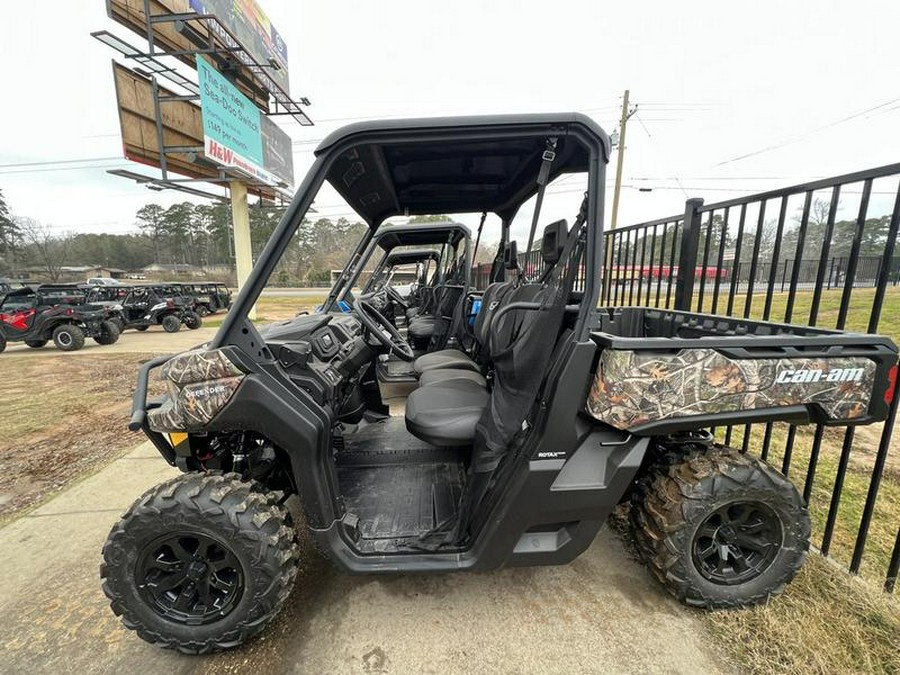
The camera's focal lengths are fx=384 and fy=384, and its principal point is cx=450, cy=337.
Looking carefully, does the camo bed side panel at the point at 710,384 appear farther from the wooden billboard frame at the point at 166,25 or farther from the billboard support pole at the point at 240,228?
the wooden billboard frame at the point at 166,25

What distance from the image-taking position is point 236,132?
44.1 feet

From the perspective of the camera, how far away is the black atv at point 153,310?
11133 mm

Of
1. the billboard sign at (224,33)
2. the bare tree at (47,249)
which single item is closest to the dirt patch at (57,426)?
the billboard sign at (224,33)

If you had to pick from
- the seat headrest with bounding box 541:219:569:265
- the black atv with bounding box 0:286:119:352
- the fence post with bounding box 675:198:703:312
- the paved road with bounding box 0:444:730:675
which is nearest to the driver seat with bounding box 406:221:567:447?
the seat headrest with bounding box 541:219:569:265

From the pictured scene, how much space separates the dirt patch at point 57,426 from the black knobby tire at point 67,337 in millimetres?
2049

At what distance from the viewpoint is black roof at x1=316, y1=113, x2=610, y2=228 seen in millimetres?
1469

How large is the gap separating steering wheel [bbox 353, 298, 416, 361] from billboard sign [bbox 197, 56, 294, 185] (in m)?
12.0

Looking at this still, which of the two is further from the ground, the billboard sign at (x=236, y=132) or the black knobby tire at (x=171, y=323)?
the billboard sign at (x=236, y=132)

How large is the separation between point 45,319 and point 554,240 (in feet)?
37.8

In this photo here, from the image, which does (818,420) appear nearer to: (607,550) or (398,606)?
(607,550)

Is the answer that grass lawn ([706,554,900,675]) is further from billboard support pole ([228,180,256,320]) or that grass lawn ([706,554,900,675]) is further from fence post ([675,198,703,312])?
billboard support pole ([228,180,256,320])

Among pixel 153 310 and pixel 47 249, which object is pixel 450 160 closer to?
pixel 153 310

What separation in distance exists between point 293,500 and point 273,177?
1649cm

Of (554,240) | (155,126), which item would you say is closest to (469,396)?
(554,240)
